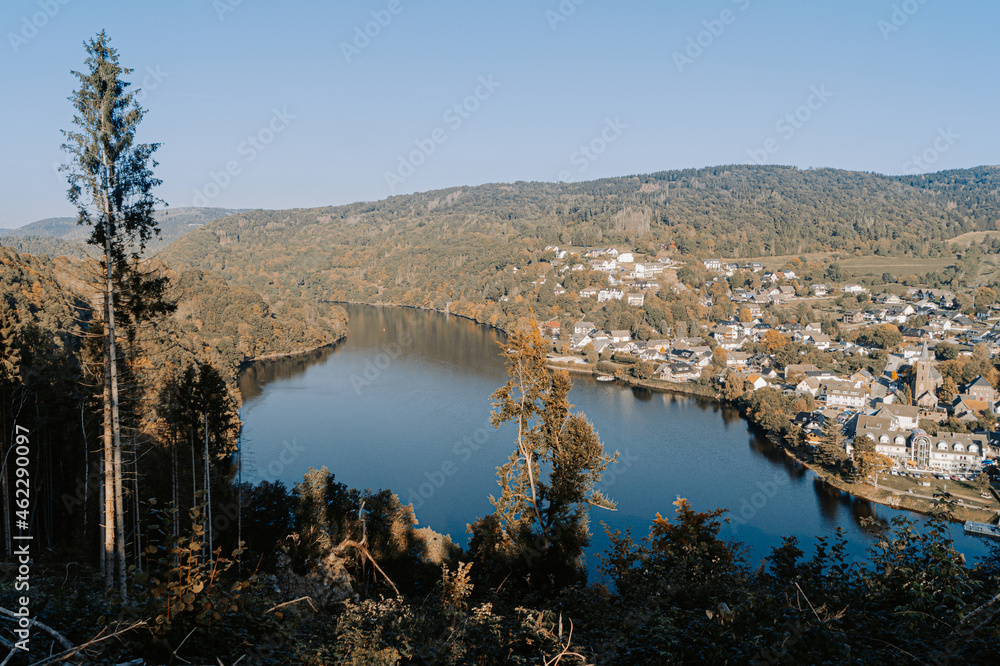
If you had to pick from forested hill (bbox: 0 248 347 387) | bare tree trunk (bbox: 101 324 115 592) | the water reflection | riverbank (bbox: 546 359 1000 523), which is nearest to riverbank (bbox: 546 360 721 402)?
riverbank (bbox: 546 359 1000 523)

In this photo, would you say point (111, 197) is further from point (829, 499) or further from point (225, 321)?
point (225, 321)

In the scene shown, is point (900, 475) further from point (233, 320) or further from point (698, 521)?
point (233, 320)

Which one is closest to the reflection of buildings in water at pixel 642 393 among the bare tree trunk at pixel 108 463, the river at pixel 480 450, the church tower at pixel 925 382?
the river at pixel 480 450

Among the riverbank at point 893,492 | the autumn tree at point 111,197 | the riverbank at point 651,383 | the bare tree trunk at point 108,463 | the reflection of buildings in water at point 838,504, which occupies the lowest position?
the reflection of buildings in water at point 838,504

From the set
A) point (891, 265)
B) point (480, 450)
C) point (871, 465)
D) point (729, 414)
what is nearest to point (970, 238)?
point (891, 265)

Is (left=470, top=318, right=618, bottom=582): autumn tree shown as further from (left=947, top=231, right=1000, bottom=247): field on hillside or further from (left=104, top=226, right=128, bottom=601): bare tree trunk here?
(left=947, top=231, right=1000, bottom=247): field on hillside

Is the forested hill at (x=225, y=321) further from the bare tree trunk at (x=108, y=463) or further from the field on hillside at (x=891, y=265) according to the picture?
the field on hillside at (x=891, y=265)

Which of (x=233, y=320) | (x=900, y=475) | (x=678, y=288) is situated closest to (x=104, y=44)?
(x=900, y=475)
